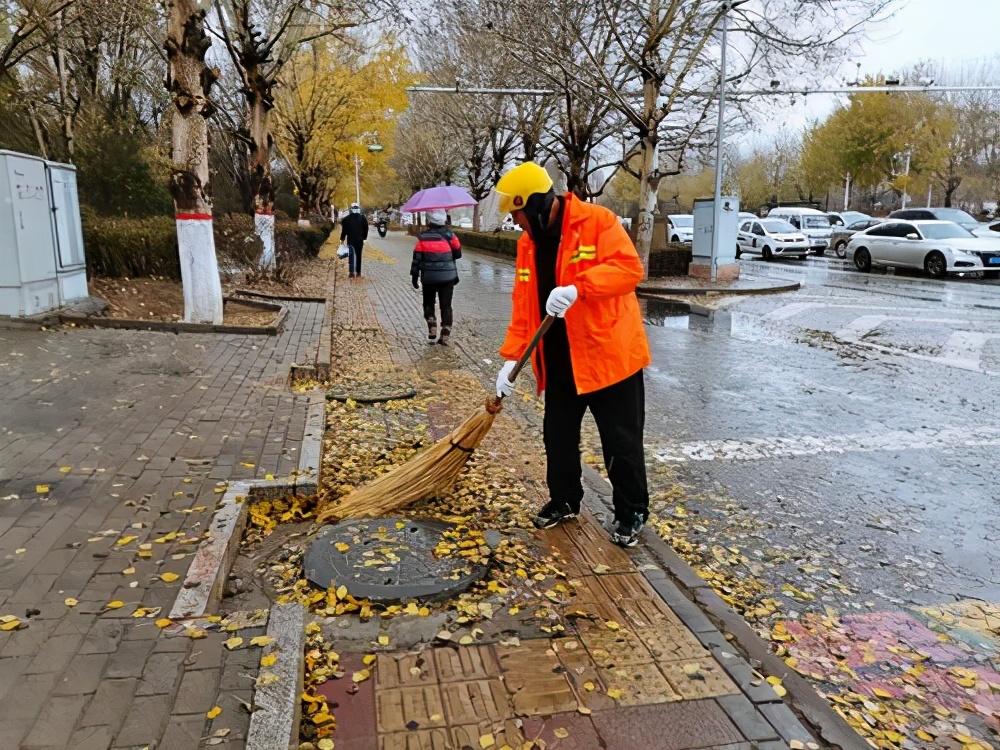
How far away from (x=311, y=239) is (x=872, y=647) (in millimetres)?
24967

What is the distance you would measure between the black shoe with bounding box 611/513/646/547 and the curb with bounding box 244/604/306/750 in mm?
1710

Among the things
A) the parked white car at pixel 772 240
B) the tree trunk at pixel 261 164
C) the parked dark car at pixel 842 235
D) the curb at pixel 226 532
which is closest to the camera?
the curb at pixel 226 532

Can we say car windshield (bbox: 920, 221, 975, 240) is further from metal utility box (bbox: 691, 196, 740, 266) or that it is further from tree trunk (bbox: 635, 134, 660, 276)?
tree trunk (bbox: 635, 134, 660, 276)

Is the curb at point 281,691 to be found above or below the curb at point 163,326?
below

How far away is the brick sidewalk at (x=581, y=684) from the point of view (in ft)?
8.30

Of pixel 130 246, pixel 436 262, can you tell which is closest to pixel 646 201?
pixel 436 262

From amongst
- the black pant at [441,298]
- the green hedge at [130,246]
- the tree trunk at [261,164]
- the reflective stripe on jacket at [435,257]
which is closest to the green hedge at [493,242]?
the tree trunk at [261,164]

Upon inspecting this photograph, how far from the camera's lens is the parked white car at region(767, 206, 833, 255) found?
104ft

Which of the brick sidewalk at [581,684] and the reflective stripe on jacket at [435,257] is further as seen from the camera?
the reflective stripe on jacket at [435,257]

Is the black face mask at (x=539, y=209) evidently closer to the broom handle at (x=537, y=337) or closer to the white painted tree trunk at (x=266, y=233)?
the broom handle at (x=537, y=337)

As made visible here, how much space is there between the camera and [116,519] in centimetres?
401

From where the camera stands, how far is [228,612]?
10.7ft

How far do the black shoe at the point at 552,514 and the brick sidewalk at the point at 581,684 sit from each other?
1.37ft

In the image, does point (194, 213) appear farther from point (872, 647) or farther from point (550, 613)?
point (872, 647)
